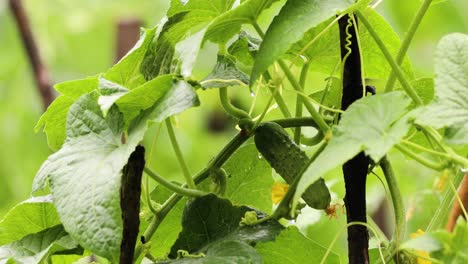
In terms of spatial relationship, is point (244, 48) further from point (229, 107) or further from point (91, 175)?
point (91, 175)

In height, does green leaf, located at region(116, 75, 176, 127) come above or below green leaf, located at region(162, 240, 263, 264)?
above

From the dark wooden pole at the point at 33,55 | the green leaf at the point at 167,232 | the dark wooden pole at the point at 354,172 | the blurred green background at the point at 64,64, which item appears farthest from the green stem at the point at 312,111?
the blurred green background at the point at 64,64

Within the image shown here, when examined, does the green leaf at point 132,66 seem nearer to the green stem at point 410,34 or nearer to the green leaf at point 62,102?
the green leaf at point 62,102

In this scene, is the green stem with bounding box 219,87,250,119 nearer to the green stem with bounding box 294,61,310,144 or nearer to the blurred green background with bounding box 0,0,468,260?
the green stem with bounding box 294,61,310,144

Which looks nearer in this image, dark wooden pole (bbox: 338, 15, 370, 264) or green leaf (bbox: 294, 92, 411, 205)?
green leaf (bbox: 294, 92, 411, 205)

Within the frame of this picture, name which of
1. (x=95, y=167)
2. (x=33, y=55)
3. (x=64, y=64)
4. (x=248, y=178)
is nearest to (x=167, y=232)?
(x=248, y=178)

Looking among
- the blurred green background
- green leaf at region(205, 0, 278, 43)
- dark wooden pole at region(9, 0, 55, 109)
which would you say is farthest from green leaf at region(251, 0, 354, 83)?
the blurred green background
